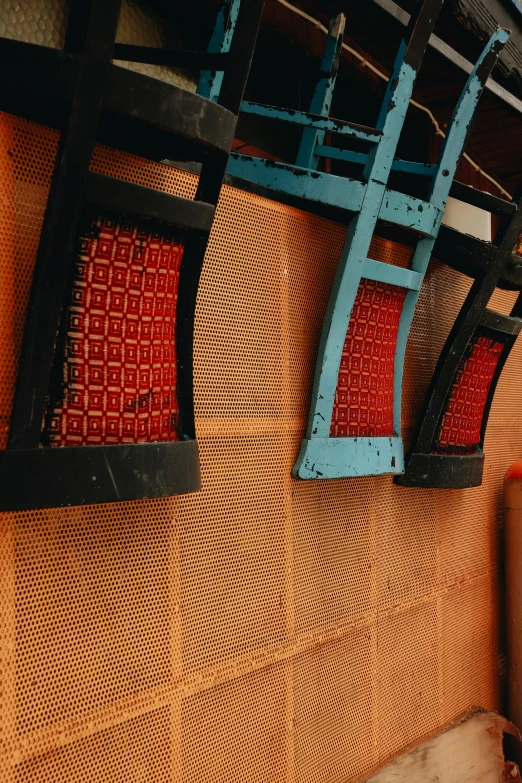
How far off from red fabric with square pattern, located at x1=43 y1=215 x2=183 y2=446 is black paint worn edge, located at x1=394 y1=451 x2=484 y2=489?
102 centimetres

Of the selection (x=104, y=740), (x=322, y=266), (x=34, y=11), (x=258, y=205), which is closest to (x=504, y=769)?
(x=104, y=740)

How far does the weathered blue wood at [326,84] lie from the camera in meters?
1.98

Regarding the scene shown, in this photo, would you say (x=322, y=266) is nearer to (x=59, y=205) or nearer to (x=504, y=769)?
(x=59, y=205)

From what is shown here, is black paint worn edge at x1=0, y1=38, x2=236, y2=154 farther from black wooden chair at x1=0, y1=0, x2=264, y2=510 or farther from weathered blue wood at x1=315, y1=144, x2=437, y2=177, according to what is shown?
weathered blue wood at x1=315, y1=144, x2=437, y2=177

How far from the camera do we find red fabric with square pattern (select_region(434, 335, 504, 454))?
2.10 metres

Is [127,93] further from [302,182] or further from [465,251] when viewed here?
[465,251]

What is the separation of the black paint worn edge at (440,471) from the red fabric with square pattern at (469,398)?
41mm

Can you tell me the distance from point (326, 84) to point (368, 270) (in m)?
0.69

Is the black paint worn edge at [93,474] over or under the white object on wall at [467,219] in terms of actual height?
under

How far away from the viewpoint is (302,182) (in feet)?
5.40

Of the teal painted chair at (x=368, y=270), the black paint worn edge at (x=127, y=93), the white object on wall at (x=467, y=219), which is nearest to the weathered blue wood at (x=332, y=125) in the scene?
the teal painted chair at (x=368, y=270)

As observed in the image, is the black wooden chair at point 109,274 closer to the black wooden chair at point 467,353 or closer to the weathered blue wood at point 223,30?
the weathered blue wood at point 223,30

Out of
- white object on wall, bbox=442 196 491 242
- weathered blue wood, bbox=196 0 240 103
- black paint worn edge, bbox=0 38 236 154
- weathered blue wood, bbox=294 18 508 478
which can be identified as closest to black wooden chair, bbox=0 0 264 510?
black paint worn edge, bbox=0 38 236 154

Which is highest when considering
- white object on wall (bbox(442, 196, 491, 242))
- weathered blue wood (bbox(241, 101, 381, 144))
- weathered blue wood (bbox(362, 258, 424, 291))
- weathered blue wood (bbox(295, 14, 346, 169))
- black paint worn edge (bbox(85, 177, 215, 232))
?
white object on wall (bbox(442, 196, 491, 242))
